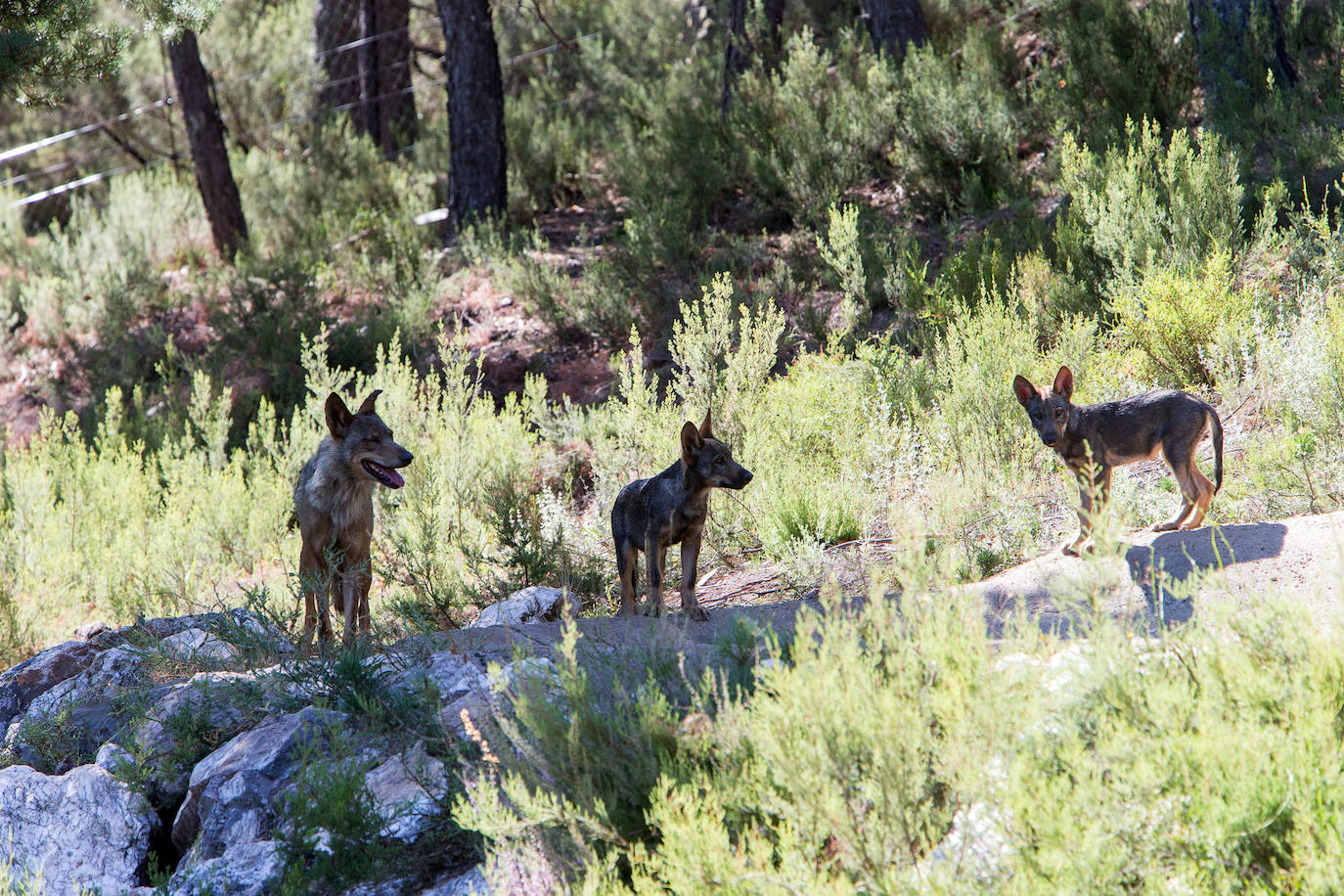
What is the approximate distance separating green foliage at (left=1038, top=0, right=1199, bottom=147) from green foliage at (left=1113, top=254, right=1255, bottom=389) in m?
3.73

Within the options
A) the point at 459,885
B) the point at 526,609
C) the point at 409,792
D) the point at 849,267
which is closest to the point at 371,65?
the point at 849,267

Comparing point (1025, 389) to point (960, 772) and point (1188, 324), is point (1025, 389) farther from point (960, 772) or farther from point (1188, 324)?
point (960, 772)

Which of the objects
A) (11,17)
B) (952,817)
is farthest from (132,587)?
(952,817)

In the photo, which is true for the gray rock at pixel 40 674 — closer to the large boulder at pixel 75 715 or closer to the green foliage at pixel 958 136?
the large boulder at pixel 75 715

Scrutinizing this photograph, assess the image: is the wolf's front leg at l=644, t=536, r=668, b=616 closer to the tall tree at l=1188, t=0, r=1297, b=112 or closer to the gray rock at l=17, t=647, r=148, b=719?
the gray rock at l=17, t=647, r=148, b=719

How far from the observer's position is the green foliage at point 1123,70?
36.8 feet

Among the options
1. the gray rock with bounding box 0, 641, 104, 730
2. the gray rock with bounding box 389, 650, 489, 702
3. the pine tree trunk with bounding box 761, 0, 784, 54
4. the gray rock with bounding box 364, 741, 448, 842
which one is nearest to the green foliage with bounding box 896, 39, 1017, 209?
the pine tree trunk with bounding box 761, 0, 784, 54

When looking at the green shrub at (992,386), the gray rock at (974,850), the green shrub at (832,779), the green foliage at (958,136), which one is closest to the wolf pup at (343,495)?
the green shrub at (832,779)

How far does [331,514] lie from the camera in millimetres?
6145

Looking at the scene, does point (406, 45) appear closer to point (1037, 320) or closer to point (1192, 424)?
point (1037, 320)

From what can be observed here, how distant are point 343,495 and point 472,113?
8742 mm

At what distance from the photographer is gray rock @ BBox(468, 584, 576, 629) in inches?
Result: 237

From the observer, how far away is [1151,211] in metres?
8.76

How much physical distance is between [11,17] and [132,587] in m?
4.21
